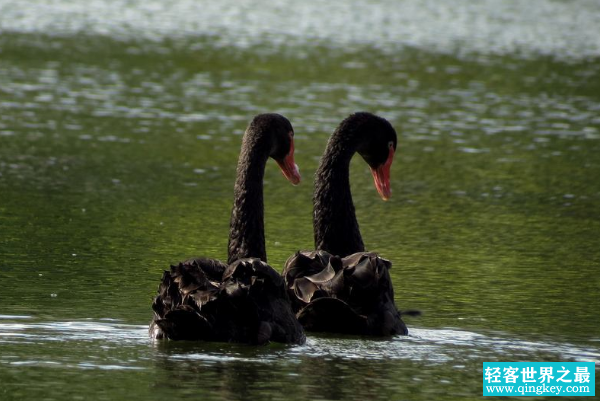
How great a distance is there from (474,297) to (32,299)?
9.19 ft

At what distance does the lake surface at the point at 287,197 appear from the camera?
736 centimetres

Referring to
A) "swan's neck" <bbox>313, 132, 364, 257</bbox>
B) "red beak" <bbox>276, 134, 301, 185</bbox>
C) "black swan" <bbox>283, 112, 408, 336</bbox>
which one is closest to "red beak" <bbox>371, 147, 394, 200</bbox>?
"swan's neck" <bbox>313, 132, 364, 257</bbox>

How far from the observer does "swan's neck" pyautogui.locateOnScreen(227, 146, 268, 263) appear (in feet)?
28.4

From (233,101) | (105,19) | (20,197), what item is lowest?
(20,197)

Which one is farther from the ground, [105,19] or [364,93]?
[105,19]

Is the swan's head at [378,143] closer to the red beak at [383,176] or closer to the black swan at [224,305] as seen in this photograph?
the red beak at [383,176]

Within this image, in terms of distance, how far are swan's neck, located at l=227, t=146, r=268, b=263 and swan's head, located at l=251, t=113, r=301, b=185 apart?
0.19m

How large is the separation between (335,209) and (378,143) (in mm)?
775

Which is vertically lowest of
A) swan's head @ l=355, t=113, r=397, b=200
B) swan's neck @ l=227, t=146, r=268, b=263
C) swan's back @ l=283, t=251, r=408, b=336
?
swan's back @ l=283, t=251, r=408, b=336

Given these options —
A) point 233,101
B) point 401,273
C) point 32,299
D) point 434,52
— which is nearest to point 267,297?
point 32,299

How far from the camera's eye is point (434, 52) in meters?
28.9

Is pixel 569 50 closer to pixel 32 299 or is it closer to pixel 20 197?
pixel 20 197

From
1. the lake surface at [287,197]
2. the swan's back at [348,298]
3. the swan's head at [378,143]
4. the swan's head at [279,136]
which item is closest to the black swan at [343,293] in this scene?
the swan's back at [348,298]

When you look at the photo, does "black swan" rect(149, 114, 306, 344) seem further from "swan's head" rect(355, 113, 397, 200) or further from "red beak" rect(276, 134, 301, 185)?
"swan's head" rect(355, 113, 397, 200)
